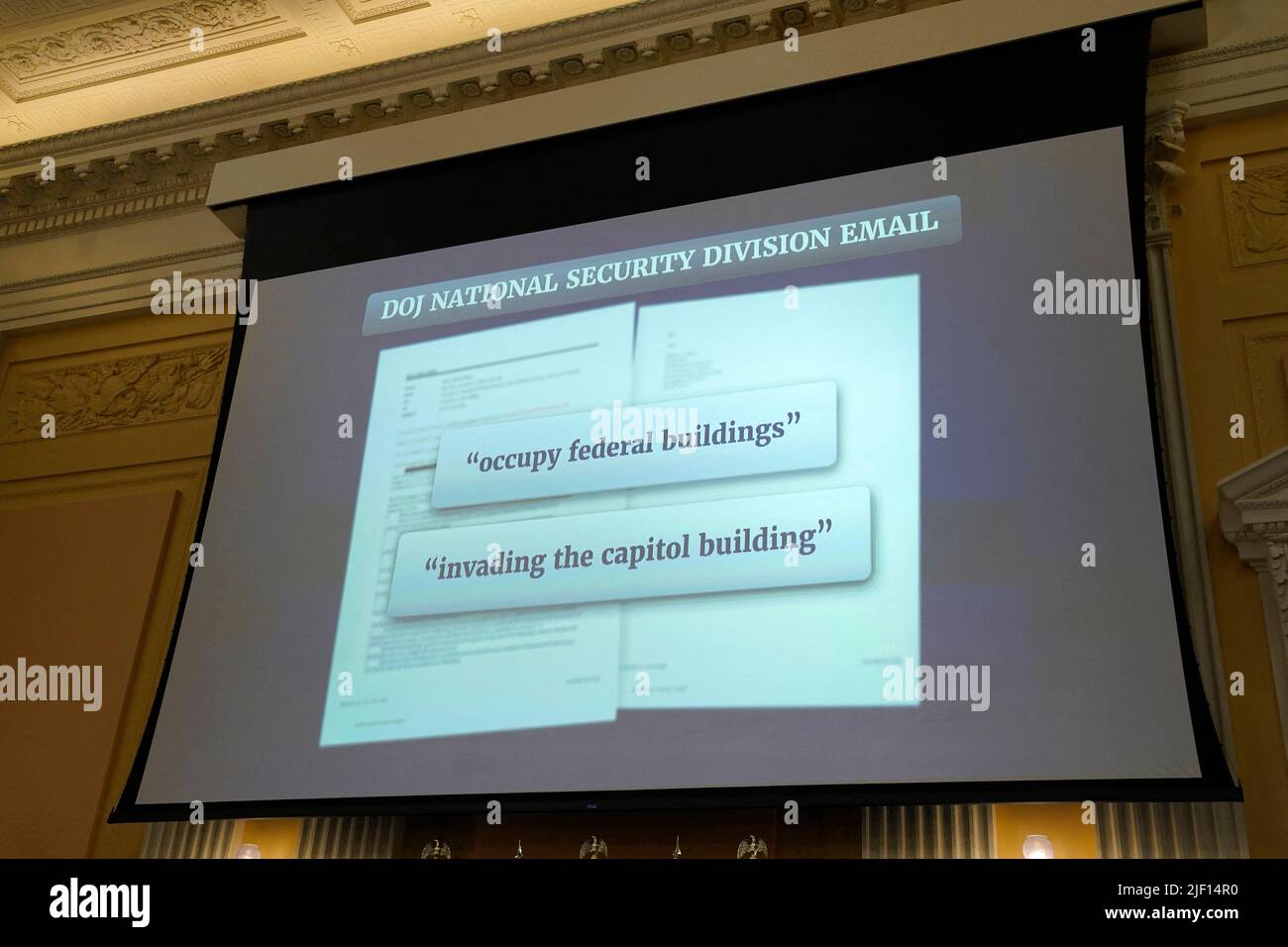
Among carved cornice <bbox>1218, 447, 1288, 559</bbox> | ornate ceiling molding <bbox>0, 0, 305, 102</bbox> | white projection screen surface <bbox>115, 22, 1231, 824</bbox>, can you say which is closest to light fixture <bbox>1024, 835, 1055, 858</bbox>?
white projection screen surface <bbox>115, 22, 1231, 824</bbox>

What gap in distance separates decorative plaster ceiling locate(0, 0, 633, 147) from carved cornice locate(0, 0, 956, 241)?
164 mm

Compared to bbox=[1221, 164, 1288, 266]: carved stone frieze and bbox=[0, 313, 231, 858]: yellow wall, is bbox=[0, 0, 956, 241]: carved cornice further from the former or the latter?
bbox=[1221, 164, 1288, 266]: carved stone frieze

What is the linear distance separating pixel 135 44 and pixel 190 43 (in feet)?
0.84

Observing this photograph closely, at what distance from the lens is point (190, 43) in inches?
203

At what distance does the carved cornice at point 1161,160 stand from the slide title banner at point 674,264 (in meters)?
0.63

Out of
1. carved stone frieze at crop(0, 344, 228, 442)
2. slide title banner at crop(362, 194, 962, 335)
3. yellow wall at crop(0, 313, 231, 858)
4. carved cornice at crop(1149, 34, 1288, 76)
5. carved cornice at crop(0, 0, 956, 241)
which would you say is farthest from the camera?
carved stone frieze at crop(0, 344, 228, 442)

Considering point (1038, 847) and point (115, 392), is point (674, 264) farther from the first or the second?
point (115, 392)

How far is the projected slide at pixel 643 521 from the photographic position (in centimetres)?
305

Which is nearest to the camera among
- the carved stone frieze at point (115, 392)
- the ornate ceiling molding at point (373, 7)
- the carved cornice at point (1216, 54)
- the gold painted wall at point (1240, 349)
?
the gold painted wall at point (1240, 349)

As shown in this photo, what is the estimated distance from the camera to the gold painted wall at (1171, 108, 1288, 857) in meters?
2.95

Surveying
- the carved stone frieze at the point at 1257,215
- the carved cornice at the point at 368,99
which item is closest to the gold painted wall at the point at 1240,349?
the carved stone frieze at the point at 1257,215

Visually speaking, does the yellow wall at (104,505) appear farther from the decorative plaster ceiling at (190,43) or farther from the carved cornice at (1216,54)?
the carved cornice at (1216,54)

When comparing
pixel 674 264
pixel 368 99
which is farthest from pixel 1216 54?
pixel 368 99
